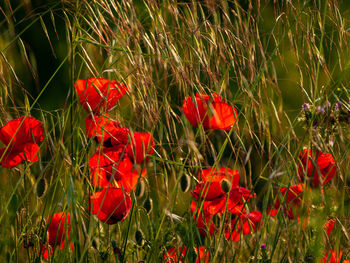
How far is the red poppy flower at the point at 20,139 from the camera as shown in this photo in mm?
915

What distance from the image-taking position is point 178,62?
853mm

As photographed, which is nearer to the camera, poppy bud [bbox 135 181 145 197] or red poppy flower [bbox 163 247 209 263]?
red poppy flower [bbox 163 247 209 263]

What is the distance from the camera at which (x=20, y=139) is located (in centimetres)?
93

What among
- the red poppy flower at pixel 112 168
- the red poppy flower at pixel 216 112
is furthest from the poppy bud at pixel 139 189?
the red poppy flower at pixel 216 112

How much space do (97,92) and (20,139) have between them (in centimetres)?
15

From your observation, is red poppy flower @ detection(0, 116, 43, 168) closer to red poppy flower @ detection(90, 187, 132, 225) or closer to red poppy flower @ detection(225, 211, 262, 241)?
red poppy flower @ detection(90, 187, 132, 225)

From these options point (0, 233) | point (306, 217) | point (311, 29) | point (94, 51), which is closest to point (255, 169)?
point (94, 51)

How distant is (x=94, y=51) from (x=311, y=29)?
73cm

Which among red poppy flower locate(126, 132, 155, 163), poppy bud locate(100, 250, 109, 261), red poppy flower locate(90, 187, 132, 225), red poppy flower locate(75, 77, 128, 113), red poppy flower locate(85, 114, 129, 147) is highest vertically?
red poppy flower locate(75, 77, 128, 113)

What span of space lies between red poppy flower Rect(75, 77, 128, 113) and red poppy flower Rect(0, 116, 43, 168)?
0.09 metres

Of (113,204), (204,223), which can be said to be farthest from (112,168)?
(204,223)

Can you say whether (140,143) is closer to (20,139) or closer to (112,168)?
(112,168)

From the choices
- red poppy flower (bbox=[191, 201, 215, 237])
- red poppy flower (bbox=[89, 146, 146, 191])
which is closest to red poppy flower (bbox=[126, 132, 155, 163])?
red poppy flower (bbox=[89, 146, 146, 191])

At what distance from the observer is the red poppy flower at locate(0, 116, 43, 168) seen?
915 mm
